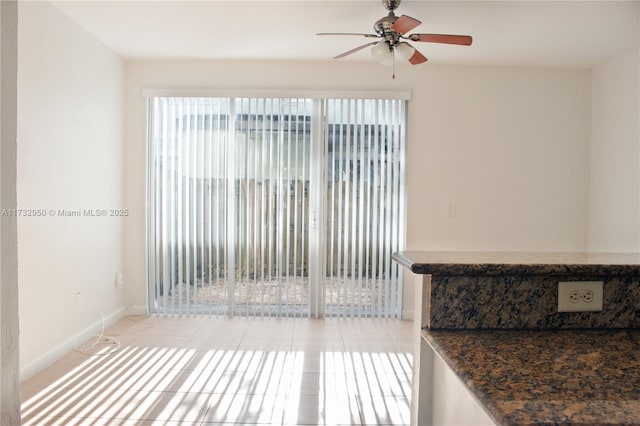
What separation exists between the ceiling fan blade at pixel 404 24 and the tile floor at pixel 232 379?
220cm

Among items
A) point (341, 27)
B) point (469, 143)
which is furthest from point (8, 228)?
point (469, 143)

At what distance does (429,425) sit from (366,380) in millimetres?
1694

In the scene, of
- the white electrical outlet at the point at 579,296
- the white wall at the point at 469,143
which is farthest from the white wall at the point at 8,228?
the white wall at the point at 469,143

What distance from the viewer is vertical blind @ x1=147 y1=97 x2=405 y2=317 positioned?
3.98 m

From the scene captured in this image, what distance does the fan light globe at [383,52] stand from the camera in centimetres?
265

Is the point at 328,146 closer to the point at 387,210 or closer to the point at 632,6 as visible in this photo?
the point at 387,210

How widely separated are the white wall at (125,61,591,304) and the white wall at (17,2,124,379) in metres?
0.25

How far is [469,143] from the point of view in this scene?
401cm

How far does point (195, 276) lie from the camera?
4035 mm

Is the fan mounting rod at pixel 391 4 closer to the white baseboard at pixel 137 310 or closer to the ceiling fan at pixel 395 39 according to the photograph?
the ceiling fan at pixel 395 39

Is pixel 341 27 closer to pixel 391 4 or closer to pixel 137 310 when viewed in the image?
pixel 391 4

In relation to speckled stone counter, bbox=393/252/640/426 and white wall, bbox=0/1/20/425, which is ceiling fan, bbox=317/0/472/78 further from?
white wall, bbox=0/1/20/425

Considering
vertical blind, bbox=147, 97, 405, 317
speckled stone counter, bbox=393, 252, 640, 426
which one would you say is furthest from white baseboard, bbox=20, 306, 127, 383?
speckled stone counter, bbox=393, 252, 640, 426

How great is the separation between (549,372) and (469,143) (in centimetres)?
357
